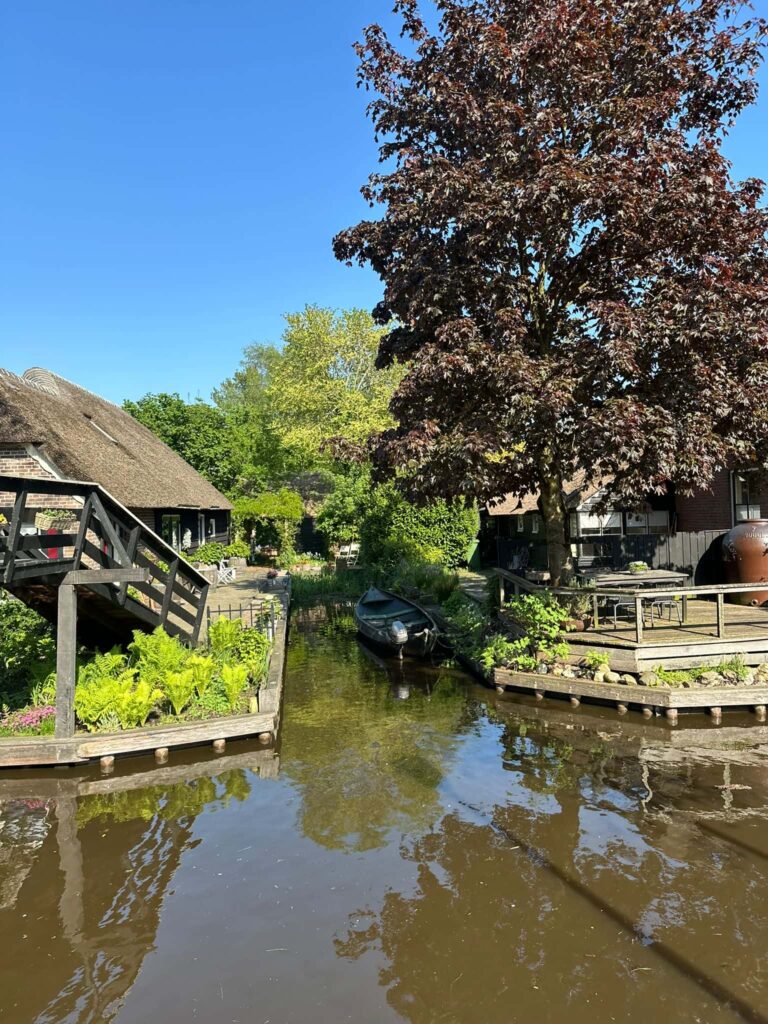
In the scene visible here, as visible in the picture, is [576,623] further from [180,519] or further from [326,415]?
[326,415]

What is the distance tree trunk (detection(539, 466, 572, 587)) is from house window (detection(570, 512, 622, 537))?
28.5 ft

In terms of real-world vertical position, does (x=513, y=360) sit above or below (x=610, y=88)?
below

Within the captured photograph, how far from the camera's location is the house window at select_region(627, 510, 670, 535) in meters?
20.5

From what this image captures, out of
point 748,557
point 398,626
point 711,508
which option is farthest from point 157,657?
point 711,508

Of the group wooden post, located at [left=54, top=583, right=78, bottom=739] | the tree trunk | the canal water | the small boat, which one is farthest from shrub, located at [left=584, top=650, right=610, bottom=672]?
wooden post, located at [left=54, top=583, right=78, bottom=739]

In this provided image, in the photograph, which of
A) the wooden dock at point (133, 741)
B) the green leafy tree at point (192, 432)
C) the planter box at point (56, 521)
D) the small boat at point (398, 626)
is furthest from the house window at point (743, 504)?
the green leafy tree at point (192, 432)

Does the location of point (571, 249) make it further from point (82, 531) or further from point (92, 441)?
point (92, 441)

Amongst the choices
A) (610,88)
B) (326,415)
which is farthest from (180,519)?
(610,88)

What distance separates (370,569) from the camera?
2705 centimetres

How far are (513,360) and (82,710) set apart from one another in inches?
322

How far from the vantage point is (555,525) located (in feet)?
45.1

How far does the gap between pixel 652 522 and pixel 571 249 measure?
11.3 meters

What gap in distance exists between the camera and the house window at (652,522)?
67.4 feet

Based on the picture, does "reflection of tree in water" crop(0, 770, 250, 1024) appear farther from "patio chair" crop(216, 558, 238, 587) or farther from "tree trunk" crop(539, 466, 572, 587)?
"patio chair" crop(216, 558, 238, 587)
